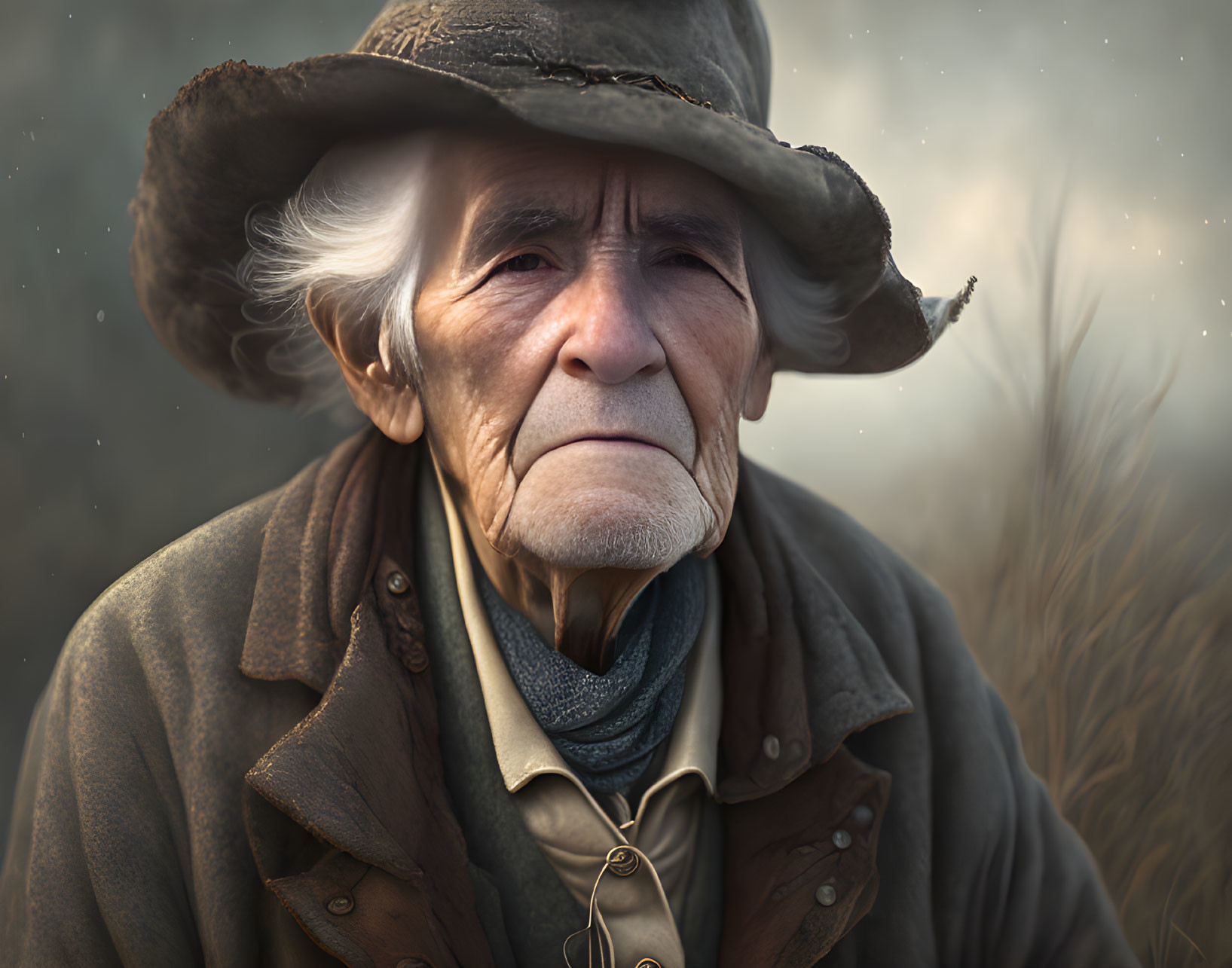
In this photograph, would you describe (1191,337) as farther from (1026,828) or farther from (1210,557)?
(1026,828)

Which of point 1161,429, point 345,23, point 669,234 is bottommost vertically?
point 1161,429

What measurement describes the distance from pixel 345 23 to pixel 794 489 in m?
1.14

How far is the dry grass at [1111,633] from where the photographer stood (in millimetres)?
1834

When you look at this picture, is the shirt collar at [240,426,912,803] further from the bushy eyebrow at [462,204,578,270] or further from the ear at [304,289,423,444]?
the bushy eyebrow at [462,204,578,270]

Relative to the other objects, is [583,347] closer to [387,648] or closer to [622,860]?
[387,648]

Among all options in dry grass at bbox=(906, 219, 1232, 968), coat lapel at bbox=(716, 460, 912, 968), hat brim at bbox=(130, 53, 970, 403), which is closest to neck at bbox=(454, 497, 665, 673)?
coat lapel at bbox=(716, 460, 912, 968)

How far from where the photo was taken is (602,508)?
967 millimetres

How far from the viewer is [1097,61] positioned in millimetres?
1795

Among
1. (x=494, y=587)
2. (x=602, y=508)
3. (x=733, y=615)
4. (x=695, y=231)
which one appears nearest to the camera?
(x=602, y=508)

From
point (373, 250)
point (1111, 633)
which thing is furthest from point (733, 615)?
point (1111, 633)

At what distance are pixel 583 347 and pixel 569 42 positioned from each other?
354 millimetres

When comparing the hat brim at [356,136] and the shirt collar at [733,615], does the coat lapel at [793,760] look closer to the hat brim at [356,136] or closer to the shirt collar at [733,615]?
the shirt collar at [733,615]

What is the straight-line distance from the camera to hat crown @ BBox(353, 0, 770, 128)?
0.96m

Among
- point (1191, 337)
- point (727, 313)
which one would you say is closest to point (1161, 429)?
point (1191, 337)
